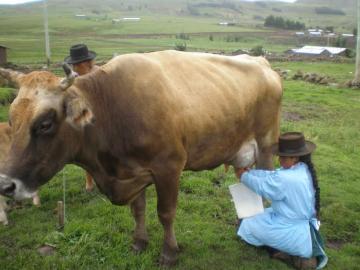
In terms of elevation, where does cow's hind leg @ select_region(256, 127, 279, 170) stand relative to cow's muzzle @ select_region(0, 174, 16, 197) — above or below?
below

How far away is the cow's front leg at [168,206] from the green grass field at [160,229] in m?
0.18

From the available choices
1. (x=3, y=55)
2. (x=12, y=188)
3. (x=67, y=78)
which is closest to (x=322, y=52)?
(x=3, y=55)

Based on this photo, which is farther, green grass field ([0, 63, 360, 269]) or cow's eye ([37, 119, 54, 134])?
green grass field ([0, 63, 360, 269])

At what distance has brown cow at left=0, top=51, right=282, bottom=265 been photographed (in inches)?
163

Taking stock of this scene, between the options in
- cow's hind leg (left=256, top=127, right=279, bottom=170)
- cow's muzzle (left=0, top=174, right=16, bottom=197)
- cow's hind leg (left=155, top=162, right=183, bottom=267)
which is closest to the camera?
cow's muzzle (left=0, top=174, right=16, bottom=197)

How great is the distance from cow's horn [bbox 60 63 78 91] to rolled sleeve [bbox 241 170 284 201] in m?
2.40

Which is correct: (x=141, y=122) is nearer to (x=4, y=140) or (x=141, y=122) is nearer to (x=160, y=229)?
(x=160, y=229)

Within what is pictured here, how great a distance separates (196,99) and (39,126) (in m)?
1.88

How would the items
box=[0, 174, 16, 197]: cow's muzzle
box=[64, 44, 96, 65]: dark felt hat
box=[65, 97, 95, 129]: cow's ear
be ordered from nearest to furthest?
1. box=[0, 174, 16, 197]: cow's muzzle
2. box=[65, 97, 95, 129]: cow's ear
3. box=[64, 44, 96, 65]: dark felt hat

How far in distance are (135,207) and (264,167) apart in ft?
6.15

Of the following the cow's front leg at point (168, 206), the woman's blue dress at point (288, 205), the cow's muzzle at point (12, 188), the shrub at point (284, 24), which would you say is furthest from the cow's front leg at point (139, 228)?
the shrub at point (284, 24)

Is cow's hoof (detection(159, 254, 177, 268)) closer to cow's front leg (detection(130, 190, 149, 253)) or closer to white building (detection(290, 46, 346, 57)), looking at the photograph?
cow's front leg (detection(130, 190, 149, 253))

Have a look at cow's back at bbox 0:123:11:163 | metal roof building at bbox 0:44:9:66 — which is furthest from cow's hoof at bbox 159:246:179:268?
metal roof building at bbox 0:44:9:66

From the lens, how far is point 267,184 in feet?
17.7
